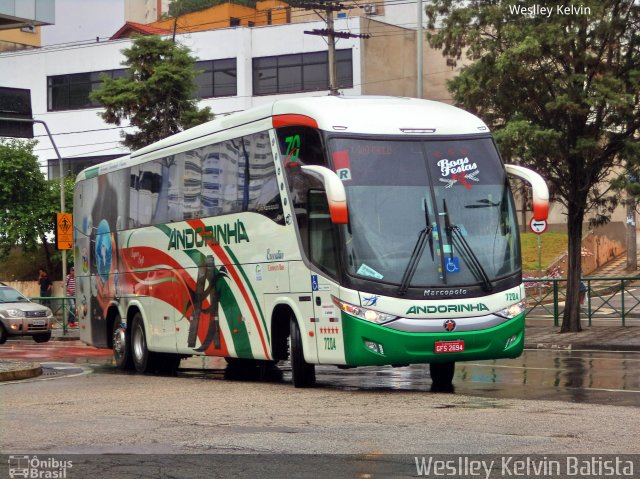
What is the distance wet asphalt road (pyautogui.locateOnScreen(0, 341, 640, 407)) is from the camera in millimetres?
15148

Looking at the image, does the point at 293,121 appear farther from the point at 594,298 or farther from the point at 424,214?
the point at 594,298

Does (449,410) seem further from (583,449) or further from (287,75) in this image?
(287,75)

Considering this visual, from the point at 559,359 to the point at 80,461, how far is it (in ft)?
45.9

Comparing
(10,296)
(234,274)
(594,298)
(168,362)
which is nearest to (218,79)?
(10,296)

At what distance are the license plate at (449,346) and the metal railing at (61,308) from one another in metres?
26.0

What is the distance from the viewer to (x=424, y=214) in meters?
15.5

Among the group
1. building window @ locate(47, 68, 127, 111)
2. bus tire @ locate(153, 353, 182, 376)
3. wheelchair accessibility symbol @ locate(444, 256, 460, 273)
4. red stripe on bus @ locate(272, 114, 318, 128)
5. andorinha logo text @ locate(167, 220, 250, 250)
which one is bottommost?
bus tire @ locate(153, 353, 182, 376)

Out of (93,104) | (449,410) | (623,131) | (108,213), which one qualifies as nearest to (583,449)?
(449,410)

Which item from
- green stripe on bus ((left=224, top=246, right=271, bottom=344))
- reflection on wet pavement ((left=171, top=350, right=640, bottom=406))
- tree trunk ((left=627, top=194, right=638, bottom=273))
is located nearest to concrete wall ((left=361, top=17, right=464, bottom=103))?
tree trunk ((left=627, top=194, right=638, bottom=273))

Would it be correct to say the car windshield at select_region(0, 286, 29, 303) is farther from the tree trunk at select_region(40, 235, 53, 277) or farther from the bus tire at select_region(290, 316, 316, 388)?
the bus tire at select_region(290, 316, 316, 388)

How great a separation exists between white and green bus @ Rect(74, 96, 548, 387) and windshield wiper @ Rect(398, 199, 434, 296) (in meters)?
0.01

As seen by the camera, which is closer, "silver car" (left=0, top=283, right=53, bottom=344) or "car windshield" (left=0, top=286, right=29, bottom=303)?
"silver car" (left=0, top=283, right=53, bottom=344)

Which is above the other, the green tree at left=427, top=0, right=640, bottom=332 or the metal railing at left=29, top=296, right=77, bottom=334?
the green tree at left=427, top=0, right=640, bottom=332

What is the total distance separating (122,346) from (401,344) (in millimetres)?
8571
